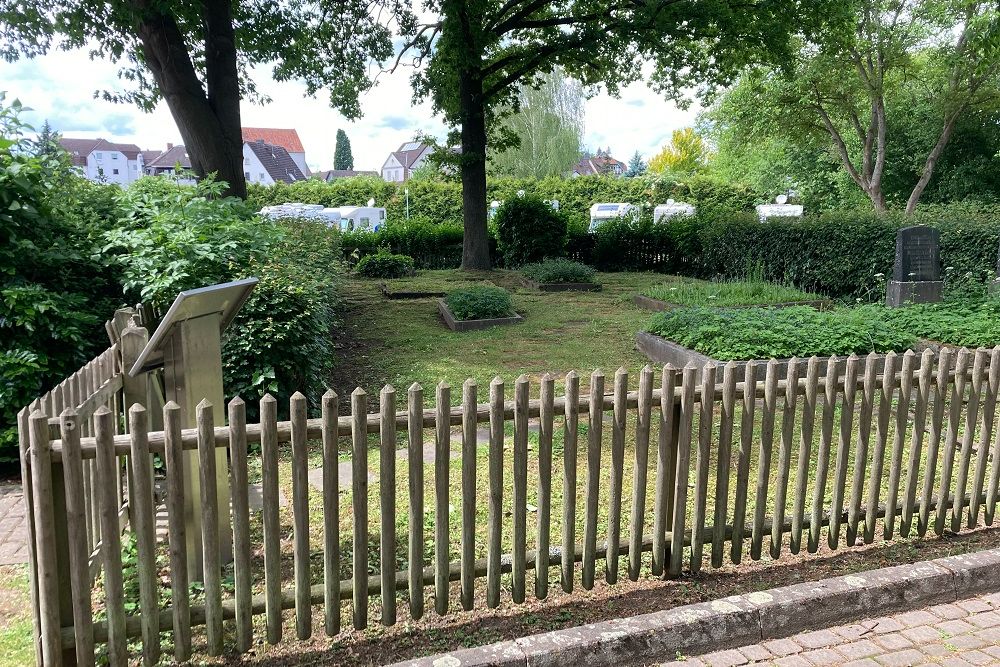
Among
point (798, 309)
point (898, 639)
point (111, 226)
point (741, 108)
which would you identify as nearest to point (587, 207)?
point (741, 108)

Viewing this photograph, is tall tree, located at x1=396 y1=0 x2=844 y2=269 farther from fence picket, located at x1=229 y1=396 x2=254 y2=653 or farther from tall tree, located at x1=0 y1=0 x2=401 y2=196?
fence picket, located at x1=229 y1=396 x2=254 y2=653

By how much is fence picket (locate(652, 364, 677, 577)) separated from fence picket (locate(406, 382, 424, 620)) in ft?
3.99

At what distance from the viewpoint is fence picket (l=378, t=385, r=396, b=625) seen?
3150mm

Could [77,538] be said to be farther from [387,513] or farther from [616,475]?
[616,475]

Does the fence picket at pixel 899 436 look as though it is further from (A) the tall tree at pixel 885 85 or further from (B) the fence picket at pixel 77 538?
(A) the tall tree at pixel 885 85

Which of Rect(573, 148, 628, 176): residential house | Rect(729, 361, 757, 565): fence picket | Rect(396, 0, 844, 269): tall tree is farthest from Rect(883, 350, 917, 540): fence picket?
Rect(573, 148, 628, 176): residential house

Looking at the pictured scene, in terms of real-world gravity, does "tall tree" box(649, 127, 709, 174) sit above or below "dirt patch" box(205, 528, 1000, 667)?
above

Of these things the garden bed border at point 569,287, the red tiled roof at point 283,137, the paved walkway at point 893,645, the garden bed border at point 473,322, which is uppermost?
the red tiled roof at point 283,137

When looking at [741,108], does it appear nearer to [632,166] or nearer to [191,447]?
[191,447]

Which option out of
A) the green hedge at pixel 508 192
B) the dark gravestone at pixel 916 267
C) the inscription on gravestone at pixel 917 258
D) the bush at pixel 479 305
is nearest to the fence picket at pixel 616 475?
the bush at pixel 479 305

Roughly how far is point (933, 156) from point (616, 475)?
110 ft

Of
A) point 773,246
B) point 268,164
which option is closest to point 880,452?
point 773,246

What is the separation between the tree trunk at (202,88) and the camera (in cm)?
1191

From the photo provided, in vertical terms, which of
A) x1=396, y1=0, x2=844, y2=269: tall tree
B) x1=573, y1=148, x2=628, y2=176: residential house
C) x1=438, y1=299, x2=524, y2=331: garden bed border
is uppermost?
x1=573, y1=148, x2=628, y2=176: residential house
